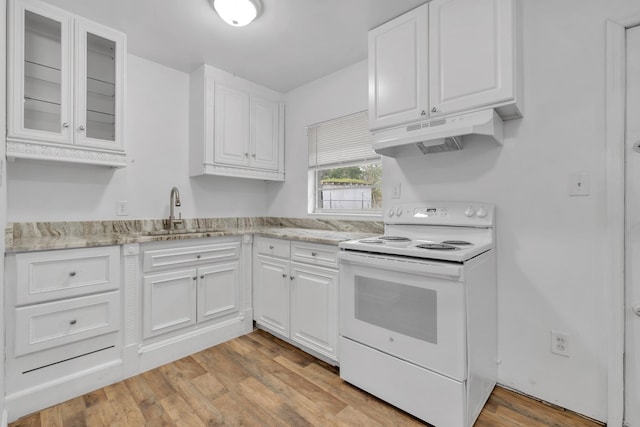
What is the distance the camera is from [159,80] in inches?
106

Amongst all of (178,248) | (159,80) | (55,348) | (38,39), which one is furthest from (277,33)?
(55,348)

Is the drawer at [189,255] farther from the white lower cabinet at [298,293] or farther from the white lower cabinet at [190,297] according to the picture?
the white lower cabinet at [298,293]

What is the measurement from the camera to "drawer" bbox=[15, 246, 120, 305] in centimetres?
163

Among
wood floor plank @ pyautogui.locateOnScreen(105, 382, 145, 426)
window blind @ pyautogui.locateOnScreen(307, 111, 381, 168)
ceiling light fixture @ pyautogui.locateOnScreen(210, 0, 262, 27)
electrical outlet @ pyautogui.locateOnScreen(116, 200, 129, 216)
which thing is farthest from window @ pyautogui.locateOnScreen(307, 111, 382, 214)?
wood floor plank @ pyautogui.locateOnScreen(105, 382, 145, 426)

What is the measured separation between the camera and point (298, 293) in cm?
229

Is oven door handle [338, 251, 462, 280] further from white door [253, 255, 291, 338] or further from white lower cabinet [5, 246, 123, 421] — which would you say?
white lower cabinet [5, 246, 123, 421]

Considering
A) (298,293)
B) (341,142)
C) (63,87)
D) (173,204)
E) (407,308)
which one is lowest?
(298,293)

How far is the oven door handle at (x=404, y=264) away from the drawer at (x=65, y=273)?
1456mm

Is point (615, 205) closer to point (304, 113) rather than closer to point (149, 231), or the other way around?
point (304, 113)

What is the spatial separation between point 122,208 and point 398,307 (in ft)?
7.46

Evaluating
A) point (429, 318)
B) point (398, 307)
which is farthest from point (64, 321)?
point (429, 318)

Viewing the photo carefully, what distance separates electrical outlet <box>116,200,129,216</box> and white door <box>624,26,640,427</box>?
3.26 metres

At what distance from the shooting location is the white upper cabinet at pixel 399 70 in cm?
187

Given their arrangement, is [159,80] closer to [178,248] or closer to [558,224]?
[178,248]
